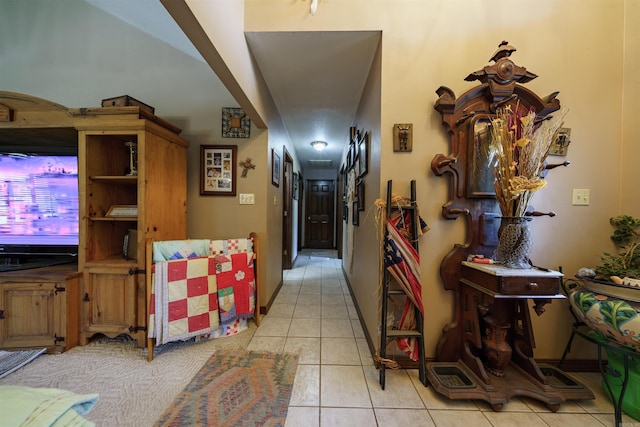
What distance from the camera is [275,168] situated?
8.86 feet

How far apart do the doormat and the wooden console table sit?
2.67 meters

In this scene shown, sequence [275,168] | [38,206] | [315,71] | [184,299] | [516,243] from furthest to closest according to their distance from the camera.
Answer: [275,168] → [315,71] → [38,206] → [184,299] → [516,243]

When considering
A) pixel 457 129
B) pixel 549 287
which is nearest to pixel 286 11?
pixel 457 129

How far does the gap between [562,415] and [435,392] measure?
2.10 ft

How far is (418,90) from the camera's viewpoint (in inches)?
59.9

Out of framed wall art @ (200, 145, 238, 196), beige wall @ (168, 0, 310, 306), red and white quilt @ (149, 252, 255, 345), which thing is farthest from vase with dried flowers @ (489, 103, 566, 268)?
framed wall art @ (200, 145, 238, 196)

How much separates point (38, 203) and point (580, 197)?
4.24 meters

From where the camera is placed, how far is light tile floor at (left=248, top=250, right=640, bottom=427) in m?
1.16

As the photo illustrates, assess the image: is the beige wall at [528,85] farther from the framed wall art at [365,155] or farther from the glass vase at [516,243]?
the framed wall art at [365,155]

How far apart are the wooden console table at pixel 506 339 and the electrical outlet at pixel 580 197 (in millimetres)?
742

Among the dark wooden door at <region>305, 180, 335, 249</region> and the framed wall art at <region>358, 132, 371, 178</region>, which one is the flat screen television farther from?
the dark wooden door at <region>305, 180, 335, 249</region>

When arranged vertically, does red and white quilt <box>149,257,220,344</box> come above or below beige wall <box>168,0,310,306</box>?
below

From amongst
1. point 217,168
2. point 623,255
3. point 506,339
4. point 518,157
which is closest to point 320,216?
point 217,168

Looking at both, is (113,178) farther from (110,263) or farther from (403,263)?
(403,263)
